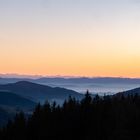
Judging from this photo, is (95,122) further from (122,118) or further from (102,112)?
(122,118)

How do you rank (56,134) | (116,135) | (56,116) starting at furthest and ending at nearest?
(56,116) → (56,134) → (116,135)

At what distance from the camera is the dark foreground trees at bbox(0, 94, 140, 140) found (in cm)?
6588

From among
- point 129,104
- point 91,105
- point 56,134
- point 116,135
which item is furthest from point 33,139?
point 116,135

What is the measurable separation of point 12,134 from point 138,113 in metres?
34.1


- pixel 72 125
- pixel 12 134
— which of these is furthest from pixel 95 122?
pixel 12 134

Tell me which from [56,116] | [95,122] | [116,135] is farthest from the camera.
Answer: [56,116]

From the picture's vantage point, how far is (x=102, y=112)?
77.1 metres

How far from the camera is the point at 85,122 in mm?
79500

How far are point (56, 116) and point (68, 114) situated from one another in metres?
3.25

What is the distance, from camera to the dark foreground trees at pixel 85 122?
216 ft

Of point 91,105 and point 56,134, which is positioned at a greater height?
point 91,105

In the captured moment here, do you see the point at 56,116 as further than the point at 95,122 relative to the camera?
Yes

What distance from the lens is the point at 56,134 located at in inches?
3223

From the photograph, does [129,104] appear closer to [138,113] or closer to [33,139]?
[138,113]
